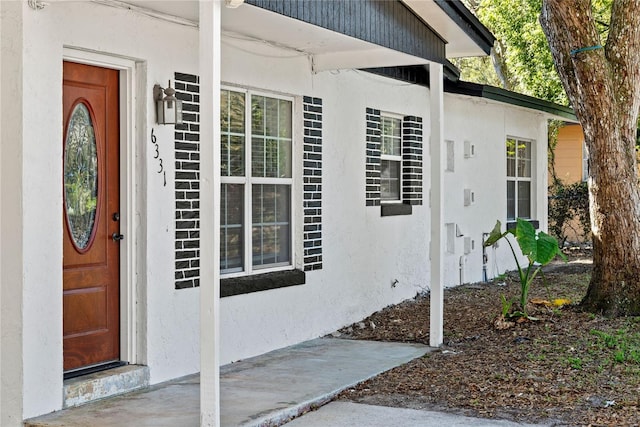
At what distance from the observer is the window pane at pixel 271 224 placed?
892cm

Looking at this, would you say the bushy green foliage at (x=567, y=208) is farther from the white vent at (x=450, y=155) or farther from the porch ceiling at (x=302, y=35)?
the porch ceiling at (x=302, y=35)

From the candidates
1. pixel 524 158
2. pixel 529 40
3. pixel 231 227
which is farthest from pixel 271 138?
pixel 529 40

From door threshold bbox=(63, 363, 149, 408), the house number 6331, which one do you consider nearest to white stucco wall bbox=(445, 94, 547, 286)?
the house number 6331

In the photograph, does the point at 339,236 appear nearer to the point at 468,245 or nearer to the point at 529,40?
the point at 468,245

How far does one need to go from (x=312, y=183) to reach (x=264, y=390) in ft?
10.5

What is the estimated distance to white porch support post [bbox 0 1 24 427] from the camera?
236 inches

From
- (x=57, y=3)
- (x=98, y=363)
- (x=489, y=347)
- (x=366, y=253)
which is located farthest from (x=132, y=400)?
(x=366, y=253)

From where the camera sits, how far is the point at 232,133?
8.50 meters

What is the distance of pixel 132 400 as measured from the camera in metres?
6.63

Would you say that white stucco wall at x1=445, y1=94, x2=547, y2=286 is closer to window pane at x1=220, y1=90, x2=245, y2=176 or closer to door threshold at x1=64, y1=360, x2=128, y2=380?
window pane at x1=220, y1=90, x2=245, y2=176

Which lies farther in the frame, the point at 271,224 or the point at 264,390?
the point at 271,224

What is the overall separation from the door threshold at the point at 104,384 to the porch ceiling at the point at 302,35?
279 cm

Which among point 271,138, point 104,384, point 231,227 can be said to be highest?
point 271,138

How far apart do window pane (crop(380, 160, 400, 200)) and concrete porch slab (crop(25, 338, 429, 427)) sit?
295 centimetres
